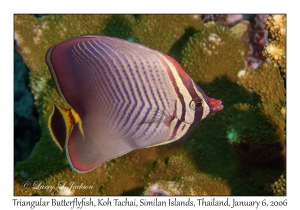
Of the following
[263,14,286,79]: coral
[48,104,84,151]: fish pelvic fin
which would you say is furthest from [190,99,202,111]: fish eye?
Answer: [263,14,286,79]: coral

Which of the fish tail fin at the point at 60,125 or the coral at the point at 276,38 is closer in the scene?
the fish tail fin at the point at 60,125

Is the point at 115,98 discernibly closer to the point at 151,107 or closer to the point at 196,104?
the point at 151,107

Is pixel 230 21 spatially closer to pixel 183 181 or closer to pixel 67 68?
pixel 183 181

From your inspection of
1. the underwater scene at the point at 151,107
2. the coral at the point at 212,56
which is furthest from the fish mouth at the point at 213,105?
the coral at the point at 212,56

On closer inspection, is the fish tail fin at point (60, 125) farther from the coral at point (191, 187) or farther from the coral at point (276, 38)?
the coral at point (276, 38)

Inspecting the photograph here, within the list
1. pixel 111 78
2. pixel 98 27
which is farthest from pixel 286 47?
pixel 98 27

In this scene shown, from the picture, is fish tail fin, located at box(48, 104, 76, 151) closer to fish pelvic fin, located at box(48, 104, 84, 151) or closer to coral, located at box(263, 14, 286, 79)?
fish pelvic fin, located at box(48, 104, 84, 151)

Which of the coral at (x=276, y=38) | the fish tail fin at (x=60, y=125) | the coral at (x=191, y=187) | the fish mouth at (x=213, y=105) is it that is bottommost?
the coral at (x=191, y=187)
